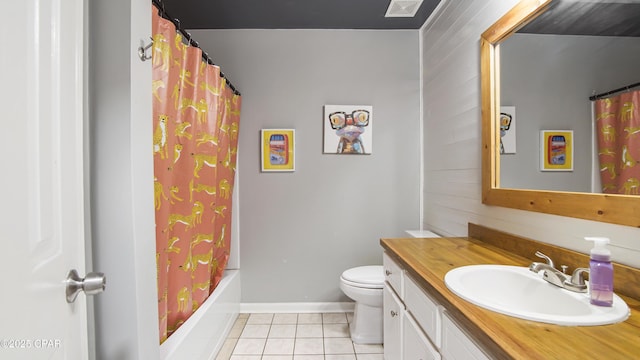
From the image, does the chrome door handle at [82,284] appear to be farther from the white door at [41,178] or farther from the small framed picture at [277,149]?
the small framed picture at [277,149]

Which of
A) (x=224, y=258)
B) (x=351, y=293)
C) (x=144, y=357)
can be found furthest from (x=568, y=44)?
(x=224, y=258)

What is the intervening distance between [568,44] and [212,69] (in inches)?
69.1

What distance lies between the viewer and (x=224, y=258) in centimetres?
206

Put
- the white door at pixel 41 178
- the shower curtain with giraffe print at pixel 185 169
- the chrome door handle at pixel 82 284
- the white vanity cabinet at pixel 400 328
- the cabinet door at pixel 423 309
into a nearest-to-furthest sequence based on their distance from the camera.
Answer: the white door at pixel 41 178 → the chrome door handle at pixel 82 284 → the cabinet door at pixel 423 309 → the white vanity cabinet at pixel 400 328 → the shower curtain with giraffe print at pixel 185 169

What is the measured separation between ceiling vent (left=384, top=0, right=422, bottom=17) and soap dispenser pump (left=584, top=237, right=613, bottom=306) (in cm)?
186

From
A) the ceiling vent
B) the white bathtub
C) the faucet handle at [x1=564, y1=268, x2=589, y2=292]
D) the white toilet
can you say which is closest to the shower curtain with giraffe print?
the white bathtub

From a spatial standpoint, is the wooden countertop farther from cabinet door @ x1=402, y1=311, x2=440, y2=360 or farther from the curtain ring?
the curtain ring

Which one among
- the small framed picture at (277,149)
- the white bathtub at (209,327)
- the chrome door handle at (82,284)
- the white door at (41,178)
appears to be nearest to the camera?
the white door at (41,178)

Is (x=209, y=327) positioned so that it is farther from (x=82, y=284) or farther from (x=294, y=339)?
(x=82, y=284)

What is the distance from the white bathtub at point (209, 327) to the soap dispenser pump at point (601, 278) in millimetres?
1516

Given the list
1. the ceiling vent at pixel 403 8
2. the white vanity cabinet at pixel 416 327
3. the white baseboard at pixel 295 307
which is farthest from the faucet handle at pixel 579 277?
the ceiling vent at pixel 403 8

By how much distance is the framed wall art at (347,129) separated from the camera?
227cm

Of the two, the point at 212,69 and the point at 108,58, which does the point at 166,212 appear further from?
the point at 212,69

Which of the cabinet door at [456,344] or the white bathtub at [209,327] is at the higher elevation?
the cabinet door at [456,344]
